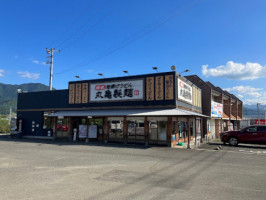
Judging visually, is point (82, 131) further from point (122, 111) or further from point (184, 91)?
point (184, 91)

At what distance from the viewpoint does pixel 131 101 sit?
67.5 feet

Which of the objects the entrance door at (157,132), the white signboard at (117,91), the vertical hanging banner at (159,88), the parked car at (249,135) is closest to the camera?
the parked car at (249,135)

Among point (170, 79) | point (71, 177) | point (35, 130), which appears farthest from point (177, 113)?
point (35, 130)

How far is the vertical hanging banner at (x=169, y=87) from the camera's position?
1888cm

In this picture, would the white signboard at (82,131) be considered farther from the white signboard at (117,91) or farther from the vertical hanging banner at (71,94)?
the vertical hanging banner at (71,94)

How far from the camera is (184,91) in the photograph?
829 inches

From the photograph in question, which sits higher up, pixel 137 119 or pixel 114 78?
pixel 114 78

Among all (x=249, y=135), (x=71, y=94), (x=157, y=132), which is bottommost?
(x=249, y=135)

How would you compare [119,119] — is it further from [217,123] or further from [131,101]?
[217,123]

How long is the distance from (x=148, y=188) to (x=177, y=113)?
10.5 meters

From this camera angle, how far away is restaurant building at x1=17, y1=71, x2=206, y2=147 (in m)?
18.9

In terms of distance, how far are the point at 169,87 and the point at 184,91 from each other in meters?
2.66

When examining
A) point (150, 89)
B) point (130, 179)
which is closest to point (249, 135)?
point (150, 89)

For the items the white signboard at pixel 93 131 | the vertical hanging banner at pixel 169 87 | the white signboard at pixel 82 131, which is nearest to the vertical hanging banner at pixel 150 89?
the vertical hanging banner at pixel 169 87
